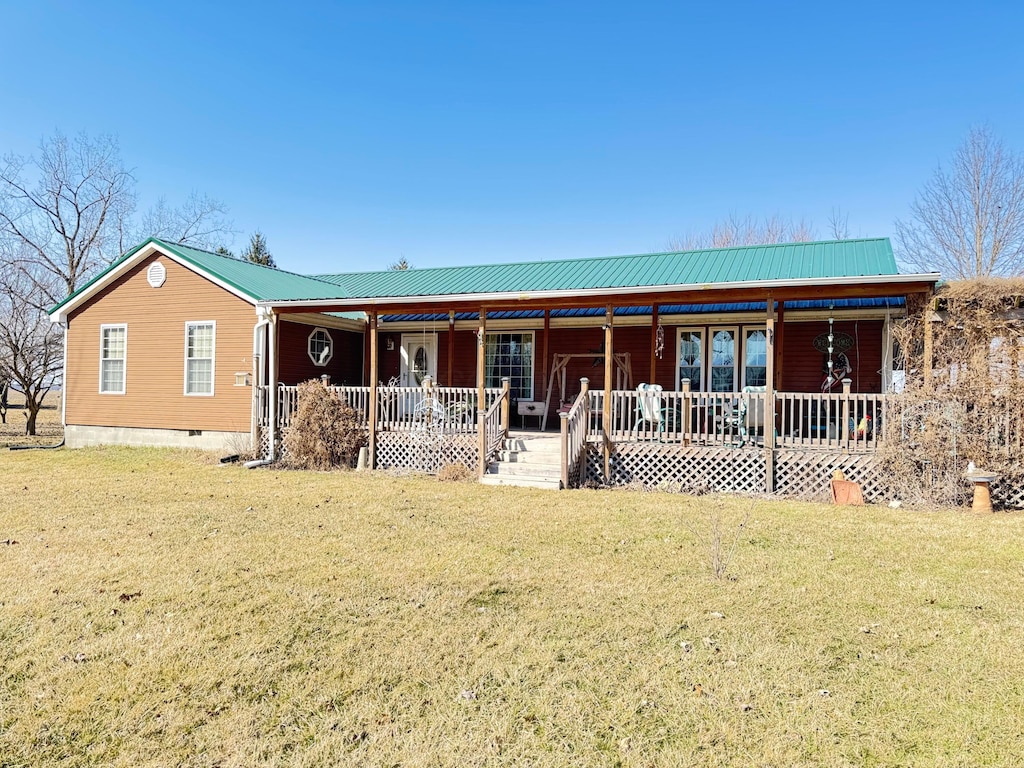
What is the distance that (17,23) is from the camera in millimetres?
14016

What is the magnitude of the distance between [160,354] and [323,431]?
5618 millimetres

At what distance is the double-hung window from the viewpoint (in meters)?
14.6

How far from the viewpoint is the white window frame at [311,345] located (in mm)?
14227

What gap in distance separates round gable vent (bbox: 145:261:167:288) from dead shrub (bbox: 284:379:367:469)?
5.41m

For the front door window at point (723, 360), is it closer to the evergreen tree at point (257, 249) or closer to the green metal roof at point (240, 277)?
the green metal roof at point (240, 277)

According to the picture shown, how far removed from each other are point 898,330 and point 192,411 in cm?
1402

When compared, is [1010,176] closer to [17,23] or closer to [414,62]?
[414,62]

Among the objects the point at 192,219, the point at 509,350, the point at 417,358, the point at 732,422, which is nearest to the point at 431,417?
the point at 509,350

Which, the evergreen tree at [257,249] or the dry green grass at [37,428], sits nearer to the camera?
the dry green grass at [37,428]

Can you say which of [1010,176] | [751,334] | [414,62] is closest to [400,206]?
[414,62]

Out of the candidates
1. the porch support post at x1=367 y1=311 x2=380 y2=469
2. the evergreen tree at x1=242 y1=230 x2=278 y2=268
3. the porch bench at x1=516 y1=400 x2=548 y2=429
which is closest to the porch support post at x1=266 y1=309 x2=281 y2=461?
the porch support post at x1=367 y1=311 x2=380 y2=469

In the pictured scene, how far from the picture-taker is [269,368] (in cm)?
1266

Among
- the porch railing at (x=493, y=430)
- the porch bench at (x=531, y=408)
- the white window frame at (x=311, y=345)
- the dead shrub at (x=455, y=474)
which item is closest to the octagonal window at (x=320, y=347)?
the white window frame at (x=311, y=345)

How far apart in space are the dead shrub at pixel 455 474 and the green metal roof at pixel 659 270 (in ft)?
10.2
